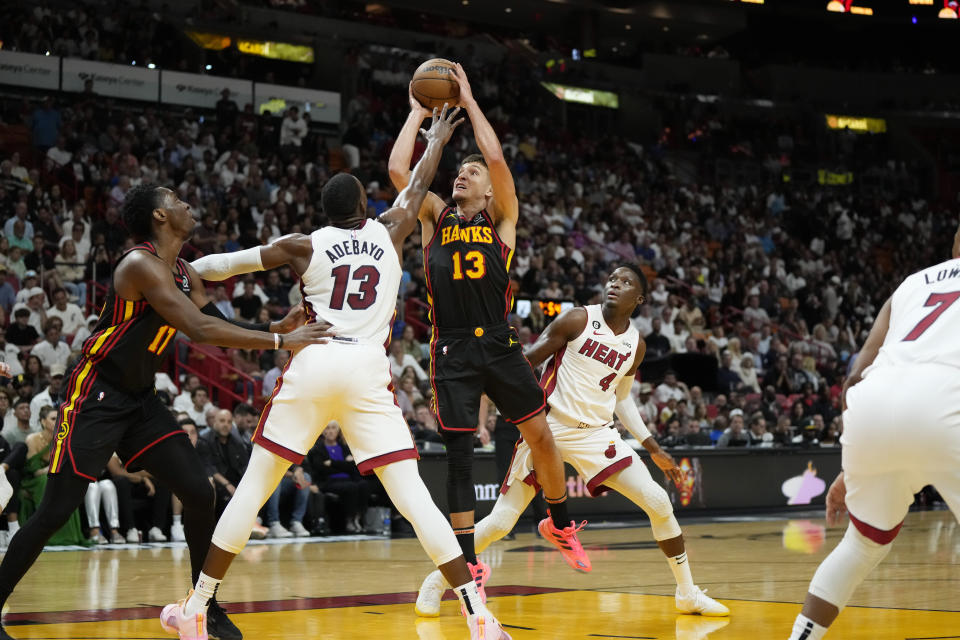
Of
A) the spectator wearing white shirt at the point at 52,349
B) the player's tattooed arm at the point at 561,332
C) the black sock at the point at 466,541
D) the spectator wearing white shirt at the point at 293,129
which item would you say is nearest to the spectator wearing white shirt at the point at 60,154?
the spectator wearing white shirt at the point at 293,129

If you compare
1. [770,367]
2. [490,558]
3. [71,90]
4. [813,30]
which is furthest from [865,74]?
[490,558]

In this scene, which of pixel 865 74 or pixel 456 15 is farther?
pixel 865 74

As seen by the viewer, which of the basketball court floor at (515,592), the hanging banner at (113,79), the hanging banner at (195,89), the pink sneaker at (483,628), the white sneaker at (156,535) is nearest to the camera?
the pink sneaker at (483,628)

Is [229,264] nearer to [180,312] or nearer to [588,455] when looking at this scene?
[180,312]

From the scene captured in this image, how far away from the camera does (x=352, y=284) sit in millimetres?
5234

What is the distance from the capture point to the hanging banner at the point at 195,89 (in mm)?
20844

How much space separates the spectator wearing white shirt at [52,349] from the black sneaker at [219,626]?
8061mm

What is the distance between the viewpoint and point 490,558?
1001 centimetres

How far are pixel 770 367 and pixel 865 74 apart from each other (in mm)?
18382

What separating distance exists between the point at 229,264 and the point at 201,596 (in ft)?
5.15

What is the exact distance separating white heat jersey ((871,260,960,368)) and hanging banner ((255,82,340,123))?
18953 mm

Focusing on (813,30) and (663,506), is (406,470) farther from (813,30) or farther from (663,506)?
(813,30)

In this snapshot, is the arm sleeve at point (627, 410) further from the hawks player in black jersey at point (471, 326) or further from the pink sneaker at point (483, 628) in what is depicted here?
the pink sneaker at point (483, 628)

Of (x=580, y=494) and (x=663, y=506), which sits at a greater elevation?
(x=663, y=506)
